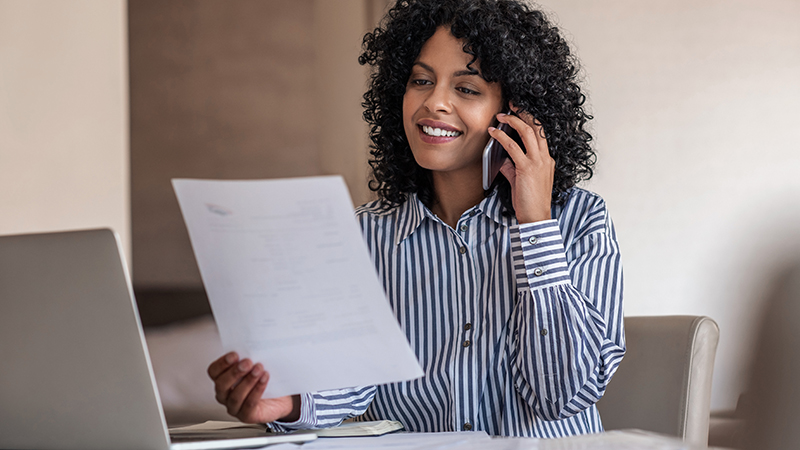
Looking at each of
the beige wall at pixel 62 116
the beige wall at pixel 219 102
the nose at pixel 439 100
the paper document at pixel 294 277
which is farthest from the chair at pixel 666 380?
the beige wall at pixel 219 102

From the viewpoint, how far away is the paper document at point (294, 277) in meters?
0.57

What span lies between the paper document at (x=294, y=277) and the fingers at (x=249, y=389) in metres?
0.03

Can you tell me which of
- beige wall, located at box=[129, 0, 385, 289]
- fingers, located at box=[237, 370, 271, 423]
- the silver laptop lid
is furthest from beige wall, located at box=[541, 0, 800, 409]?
the silver laptop lid

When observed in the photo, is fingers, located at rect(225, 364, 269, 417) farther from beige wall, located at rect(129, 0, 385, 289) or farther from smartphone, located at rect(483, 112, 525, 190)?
beige wall, located at rect(129, 0, 385, 289)

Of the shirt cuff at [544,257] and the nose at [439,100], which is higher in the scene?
the nose at [439,100]

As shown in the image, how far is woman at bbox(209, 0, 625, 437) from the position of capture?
93cm

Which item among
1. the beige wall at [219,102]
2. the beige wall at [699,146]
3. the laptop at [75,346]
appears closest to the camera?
the laptop at [75,346]

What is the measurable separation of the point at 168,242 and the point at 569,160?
232 centimetres

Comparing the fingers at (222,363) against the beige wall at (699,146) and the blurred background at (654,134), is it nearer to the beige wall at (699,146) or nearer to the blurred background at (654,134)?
the blurred background at (654,134)

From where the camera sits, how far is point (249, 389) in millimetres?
681

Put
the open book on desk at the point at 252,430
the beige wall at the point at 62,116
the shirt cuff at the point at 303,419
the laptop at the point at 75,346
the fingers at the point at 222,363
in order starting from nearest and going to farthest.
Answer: the laptop at the point at 75,346
the fingers at the point at 222,363
the open book on desk at the point at 252,430
the shirt cuff at the point at 303,419
the beige wall at the point at 62,116

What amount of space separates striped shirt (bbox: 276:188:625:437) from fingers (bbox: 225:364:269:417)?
0.63 feet

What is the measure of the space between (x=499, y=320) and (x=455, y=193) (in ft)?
0.89

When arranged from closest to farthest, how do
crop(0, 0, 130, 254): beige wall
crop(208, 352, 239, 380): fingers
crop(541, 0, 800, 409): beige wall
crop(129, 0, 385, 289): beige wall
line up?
1. crop(208, 352, 239, 380): fingers
2. crop(0, 0, 130, 254): beige wall
3. crop(541, 0, 800, 409): beige wall
4. crop(129, 0, 385, 289): beige wall
